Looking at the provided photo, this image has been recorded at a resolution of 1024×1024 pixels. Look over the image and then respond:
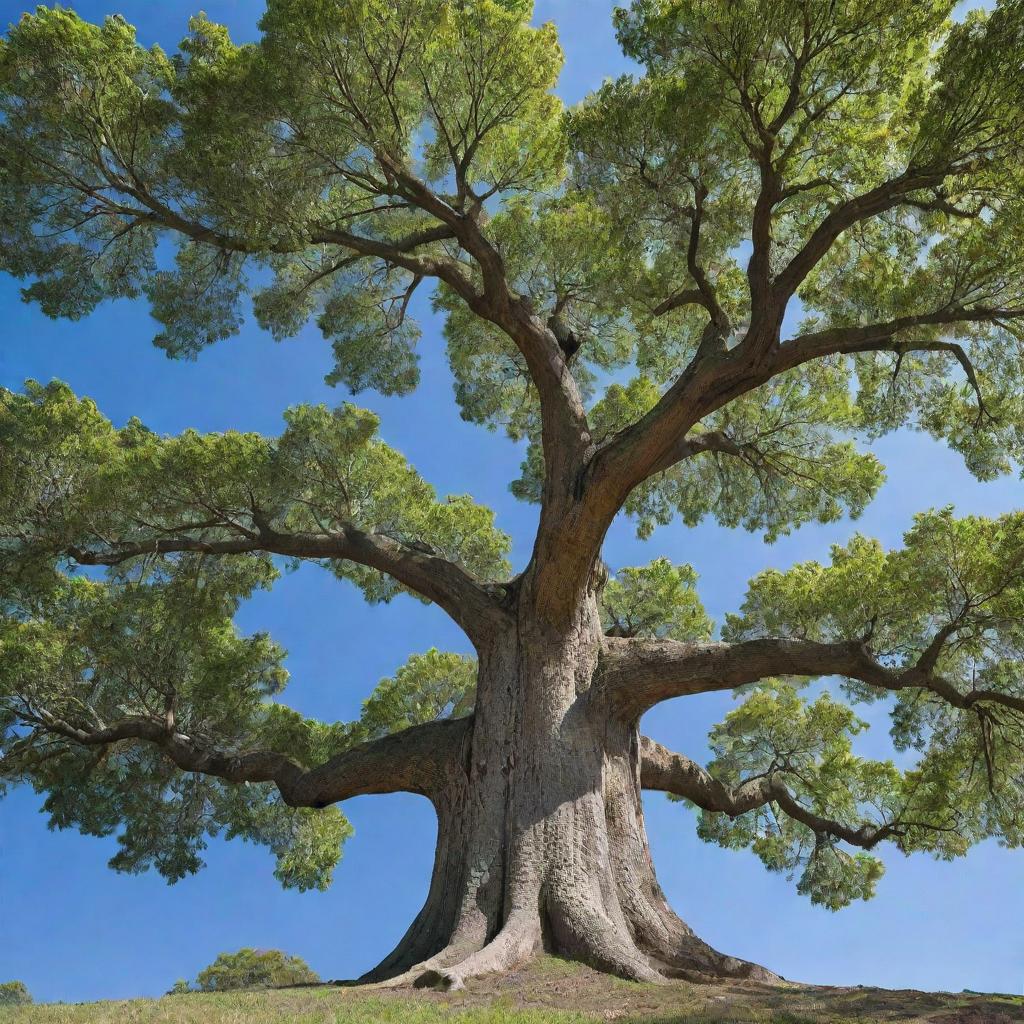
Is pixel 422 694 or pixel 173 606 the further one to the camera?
pixel 422 694

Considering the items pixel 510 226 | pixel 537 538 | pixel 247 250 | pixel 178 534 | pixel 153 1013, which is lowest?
pixel 153 1013

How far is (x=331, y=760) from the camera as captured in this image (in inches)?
335

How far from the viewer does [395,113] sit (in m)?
8.16

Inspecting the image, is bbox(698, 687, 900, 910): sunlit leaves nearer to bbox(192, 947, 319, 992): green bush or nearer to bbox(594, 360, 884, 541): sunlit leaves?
bbox(594, 360, 884, 541): sunlit leaves

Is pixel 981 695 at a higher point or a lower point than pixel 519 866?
higher

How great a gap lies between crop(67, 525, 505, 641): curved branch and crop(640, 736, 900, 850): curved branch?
6.94 feet

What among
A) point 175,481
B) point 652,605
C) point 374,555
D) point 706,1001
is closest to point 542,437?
point 374,555

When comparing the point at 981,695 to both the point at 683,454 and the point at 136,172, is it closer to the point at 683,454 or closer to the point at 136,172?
the point at 683,454

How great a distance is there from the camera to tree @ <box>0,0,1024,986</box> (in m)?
7.40

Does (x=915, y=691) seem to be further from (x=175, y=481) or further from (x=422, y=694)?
(x=175, y=481)

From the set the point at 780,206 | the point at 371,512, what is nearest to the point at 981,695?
the point at 780,206

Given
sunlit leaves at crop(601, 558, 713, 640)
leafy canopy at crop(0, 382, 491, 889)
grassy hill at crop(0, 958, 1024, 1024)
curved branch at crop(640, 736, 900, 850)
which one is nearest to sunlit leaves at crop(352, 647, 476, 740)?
leafy canopy at crop(0, 382, 491, 889)

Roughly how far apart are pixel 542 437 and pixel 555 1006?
17.4 ft

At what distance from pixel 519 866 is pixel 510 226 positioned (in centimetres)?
663
